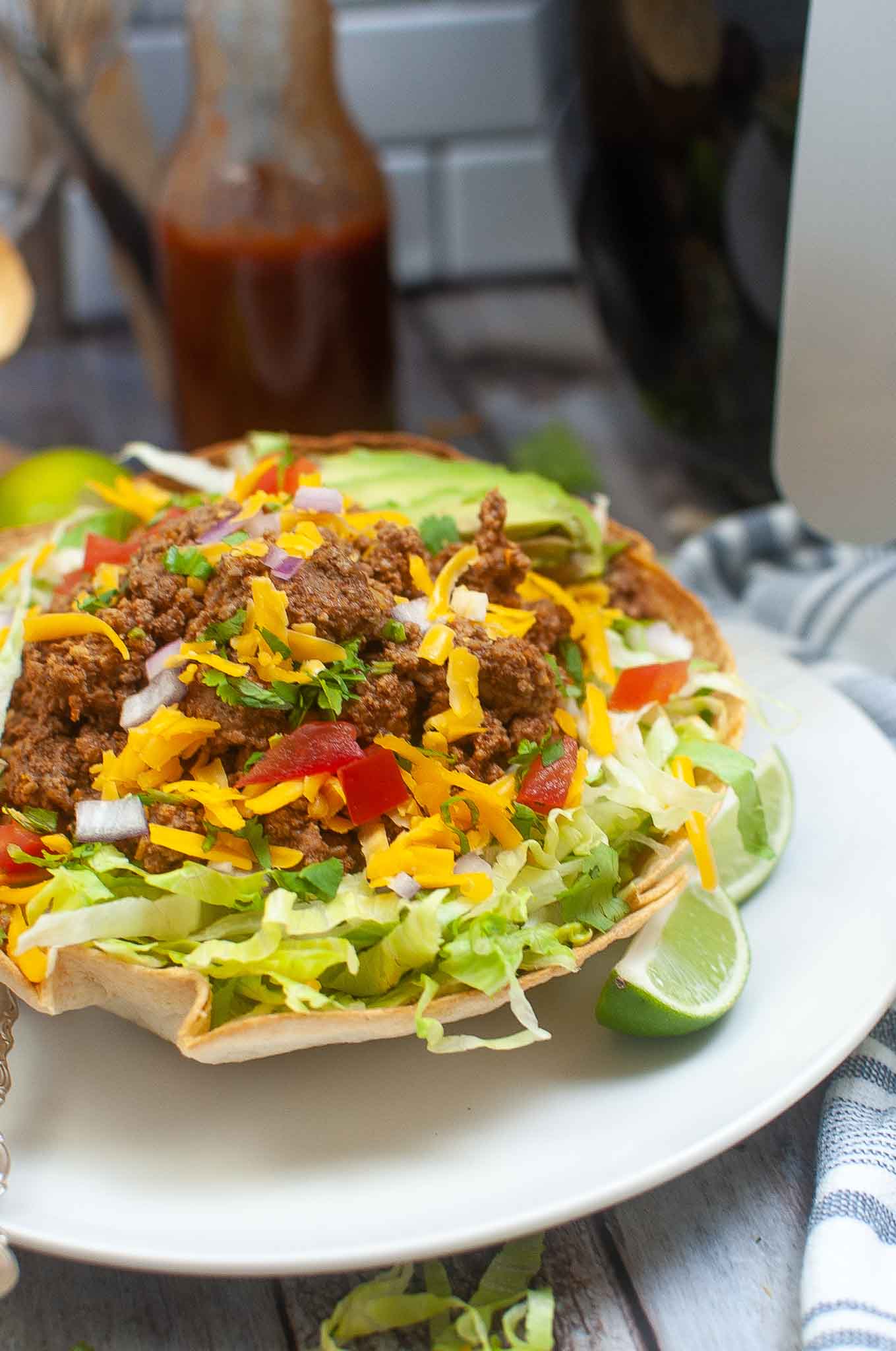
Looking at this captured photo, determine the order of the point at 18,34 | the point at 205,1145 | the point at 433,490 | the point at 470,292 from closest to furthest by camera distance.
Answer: the point at 205,1145
the point at 433,490
the point at 18,34
the point at 470,292

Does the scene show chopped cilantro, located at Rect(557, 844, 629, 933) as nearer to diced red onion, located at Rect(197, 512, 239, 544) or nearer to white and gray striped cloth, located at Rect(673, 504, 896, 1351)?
white and gray striped cloth, located at Rect(673, 504, 896, 1351)

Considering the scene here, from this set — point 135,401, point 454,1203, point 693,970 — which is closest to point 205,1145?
point 454,1203

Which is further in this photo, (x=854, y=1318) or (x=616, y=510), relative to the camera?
(x=616, y=510)

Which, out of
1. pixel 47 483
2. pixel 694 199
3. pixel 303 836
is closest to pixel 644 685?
pixel 303 836

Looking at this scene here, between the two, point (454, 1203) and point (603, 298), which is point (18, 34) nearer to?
point (603, 298)

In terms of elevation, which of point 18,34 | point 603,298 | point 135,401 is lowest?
point 135,401

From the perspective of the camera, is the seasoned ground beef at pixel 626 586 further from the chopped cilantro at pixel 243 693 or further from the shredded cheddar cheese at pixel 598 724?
the chopped cilantro at pixel 243 693
